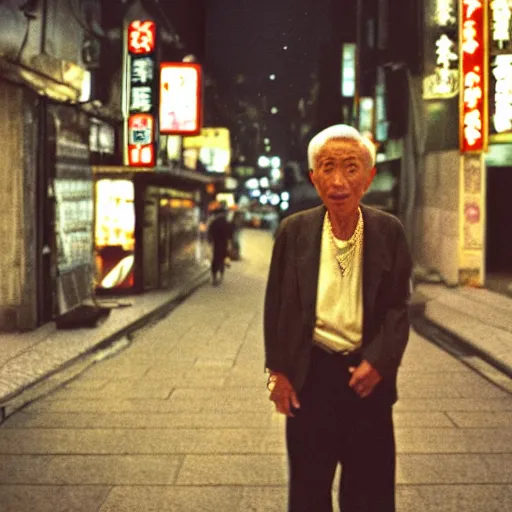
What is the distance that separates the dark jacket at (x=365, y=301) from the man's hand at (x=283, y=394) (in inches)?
1.1

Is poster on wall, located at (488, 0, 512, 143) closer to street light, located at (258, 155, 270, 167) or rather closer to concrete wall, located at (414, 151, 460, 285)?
concrete wall, located at (414, 151, 460, 285)

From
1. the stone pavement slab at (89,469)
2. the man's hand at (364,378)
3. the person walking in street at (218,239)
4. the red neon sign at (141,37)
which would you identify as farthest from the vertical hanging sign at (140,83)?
the man's hand at (364,378)

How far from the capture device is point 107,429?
235 inches

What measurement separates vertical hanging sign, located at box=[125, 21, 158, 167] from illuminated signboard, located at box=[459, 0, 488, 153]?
7468 mm

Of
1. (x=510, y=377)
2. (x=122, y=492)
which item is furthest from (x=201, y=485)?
(x=510, y=377)

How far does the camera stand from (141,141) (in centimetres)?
1645

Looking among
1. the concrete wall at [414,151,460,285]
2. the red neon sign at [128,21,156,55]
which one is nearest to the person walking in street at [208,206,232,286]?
the red neon sign at [128,21,156,55]

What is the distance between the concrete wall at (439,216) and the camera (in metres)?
17.8

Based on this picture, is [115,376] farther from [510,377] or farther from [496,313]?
[496,313]

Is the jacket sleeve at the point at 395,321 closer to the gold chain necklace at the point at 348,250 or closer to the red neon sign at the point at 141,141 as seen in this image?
the gold chain necklace at the point at 348,250

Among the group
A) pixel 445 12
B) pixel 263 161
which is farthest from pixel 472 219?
pixel 263 161

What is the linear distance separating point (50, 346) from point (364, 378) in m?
7.57

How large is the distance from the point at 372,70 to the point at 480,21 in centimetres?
1326

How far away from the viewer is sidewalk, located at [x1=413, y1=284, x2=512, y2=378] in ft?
30.6
